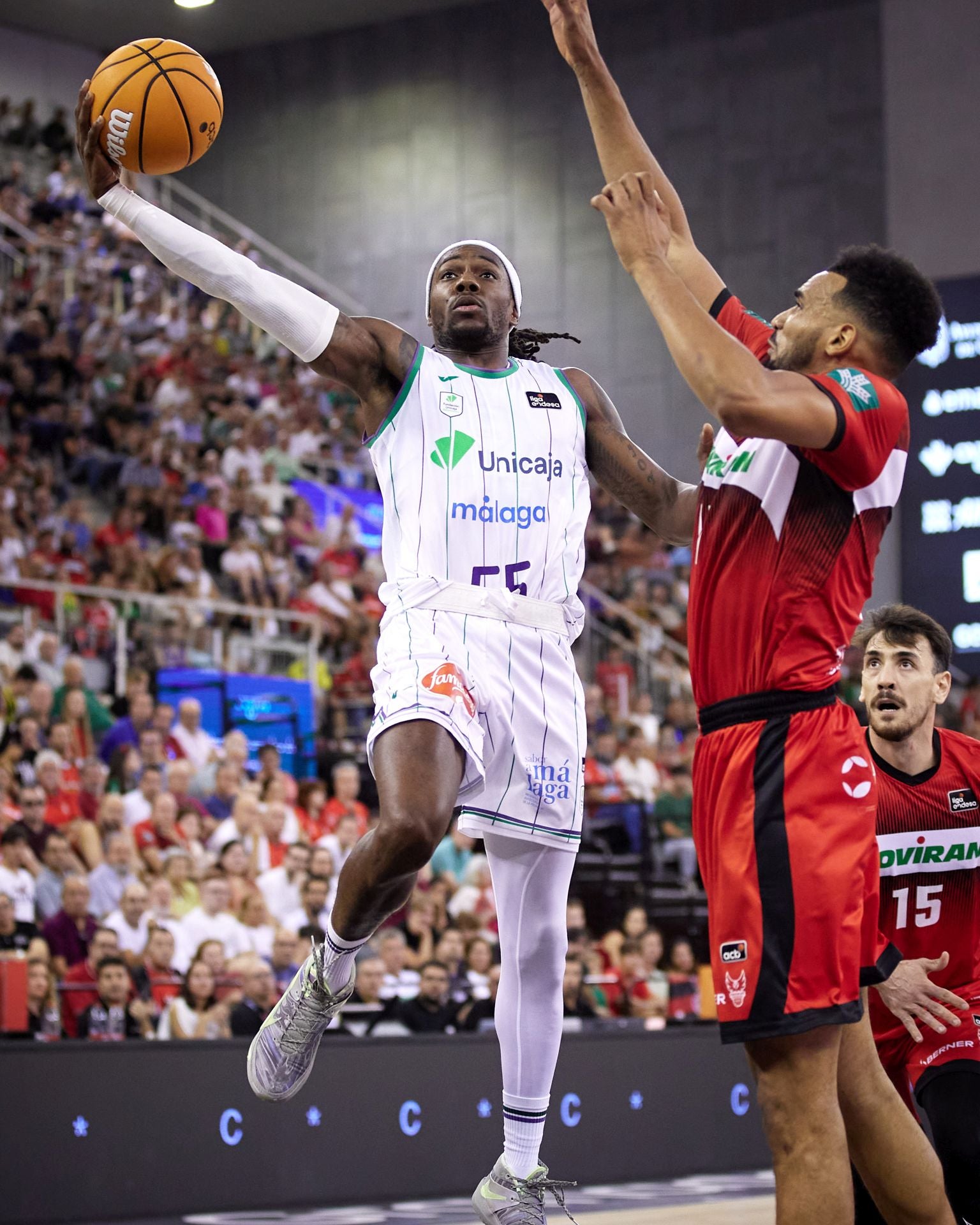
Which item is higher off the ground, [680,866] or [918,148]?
[918,148]

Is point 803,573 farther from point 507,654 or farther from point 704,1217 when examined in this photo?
point 704,1217

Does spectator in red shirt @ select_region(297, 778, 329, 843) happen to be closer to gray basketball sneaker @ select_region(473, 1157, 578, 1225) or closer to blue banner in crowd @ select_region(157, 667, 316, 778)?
blue banner in crowd @ select_region(157, 667, 316, 778)

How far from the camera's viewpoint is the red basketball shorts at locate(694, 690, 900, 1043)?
3.09 m

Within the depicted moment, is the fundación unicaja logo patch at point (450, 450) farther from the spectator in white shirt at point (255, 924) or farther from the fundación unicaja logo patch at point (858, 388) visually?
the spectator in white shirt at point (255, 924)

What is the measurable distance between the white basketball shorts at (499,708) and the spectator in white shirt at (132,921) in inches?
169

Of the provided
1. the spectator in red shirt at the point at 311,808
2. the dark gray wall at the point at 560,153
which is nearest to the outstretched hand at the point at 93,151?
the spectator in red shirt at the point at 311,808

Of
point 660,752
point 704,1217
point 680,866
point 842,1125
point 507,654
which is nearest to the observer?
point 842,1125

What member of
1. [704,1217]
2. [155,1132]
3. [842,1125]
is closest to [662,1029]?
[704,1217]

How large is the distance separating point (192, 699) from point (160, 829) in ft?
7.50

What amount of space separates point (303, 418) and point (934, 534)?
Answer: 6929 millimetres

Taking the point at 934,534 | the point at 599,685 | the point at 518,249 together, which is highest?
the point at 518,249

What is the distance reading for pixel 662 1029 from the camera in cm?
820

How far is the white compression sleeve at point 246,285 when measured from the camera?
Answer: 4098 millimetres

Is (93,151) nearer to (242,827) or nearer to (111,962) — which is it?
(111,962)
